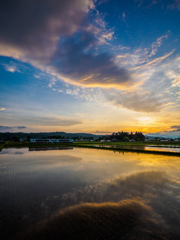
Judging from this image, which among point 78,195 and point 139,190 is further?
point 139,190

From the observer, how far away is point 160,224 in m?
7.60

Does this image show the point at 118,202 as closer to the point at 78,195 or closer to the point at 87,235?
the point at 78,195

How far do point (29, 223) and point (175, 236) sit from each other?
328 inches

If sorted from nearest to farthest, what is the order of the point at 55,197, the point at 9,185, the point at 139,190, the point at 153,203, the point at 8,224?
the point at 8,224, the point at 153,203, the point at 55,197, the point at 139,190, the point at 9,185

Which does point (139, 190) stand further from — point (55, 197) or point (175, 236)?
point (55, 197)

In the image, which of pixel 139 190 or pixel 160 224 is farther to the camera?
pixel 139 190

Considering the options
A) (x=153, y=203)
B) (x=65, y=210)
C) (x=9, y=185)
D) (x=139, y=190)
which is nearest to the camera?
(x=65, y=210)

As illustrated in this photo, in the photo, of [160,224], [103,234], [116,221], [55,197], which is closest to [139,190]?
[160,224]

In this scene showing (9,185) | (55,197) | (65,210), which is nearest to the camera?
(65,210)

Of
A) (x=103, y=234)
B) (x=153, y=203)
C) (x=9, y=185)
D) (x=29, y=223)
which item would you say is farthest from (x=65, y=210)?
(x=9, y=185)

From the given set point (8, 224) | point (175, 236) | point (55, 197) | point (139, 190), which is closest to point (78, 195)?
point (55, 197)

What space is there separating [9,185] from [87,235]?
37.3 ft

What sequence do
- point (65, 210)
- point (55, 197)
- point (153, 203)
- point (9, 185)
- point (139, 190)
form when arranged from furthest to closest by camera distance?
1. point (9, 185)
2. point (139, 190)
3. point (55, 197)
4. point (153, 203)
5. point (65, 210)

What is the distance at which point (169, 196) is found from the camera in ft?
37.1
